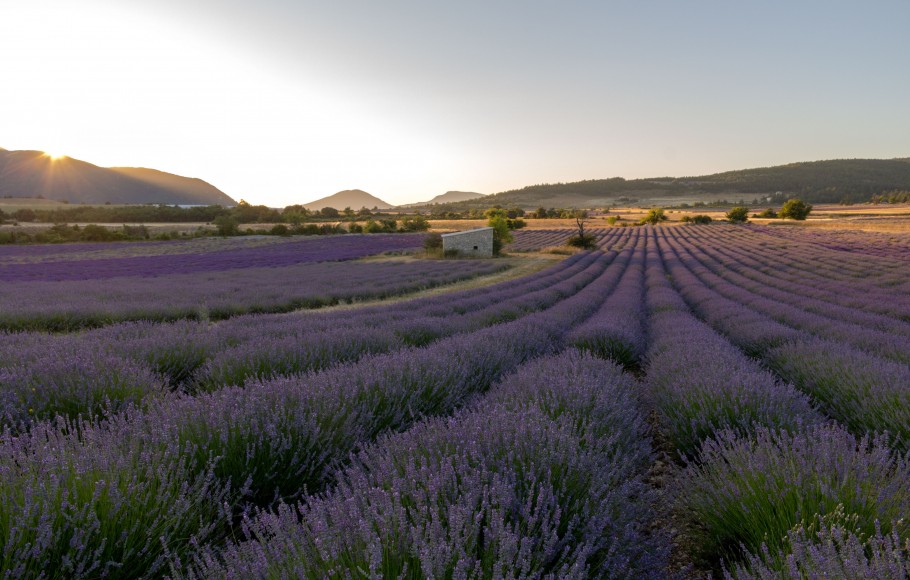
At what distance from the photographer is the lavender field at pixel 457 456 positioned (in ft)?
4.09

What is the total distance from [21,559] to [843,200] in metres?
113

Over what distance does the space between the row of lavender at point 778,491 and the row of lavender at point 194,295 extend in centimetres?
878

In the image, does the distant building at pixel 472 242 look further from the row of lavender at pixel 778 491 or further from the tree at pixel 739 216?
the tree at pixel 739 216

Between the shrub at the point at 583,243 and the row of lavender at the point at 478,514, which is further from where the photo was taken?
the shrub at the point at 583,243

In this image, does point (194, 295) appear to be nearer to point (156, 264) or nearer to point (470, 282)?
point (470, 282)

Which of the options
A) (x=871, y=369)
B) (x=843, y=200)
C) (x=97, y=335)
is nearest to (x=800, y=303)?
(x=871, y=369)

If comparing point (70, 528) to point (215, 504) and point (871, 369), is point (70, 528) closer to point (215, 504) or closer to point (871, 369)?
point (215, 504)

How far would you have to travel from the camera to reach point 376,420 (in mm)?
2768

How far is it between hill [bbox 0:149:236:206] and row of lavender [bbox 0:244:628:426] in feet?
438

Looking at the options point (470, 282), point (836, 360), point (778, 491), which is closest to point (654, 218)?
point (470, 282)

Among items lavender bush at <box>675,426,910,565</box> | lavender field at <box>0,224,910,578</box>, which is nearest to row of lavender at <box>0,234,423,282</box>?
lavender field at <box>0,224,910,578</box>

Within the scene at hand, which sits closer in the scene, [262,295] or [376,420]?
[376,420]

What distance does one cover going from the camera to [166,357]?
4.41 m

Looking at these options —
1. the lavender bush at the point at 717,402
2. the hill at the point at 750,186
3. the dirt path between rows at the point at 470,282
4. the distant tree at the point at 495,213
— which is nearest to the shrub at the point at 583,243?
the dirt path between rows at the point at 470,282
